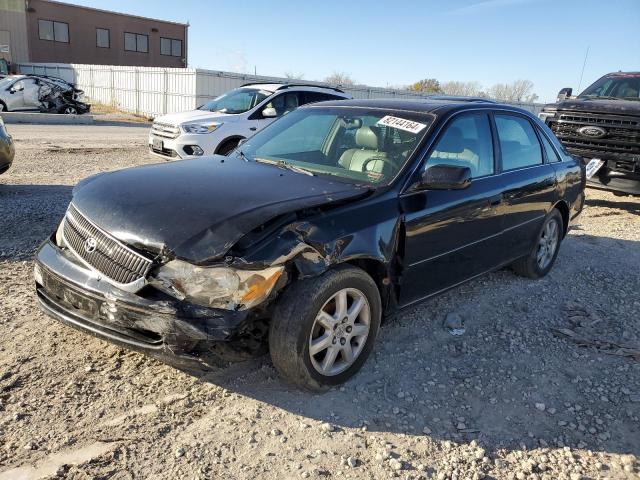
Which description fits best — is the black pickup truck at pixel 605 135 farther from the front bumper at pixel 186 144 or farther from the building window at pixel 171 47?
the building window at pixel 171 47

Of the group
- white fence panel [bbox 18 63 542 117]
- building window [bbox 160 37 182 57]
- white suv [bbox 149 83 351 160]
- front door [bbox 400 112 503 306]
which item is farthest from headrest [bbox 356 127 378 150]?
building window [bbox 160 37 182 57]

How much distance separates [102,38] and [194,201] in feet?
157

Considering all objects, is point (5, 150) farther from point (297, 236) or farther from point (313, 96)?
point (297, 236)

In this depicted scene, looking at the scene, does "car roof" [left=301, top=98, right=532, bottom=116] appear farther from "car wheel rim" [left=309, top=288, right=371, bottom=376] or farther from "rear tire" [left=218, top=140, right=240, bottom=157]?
"rear tire" [left=218, top=140, right=240, bottom=157]

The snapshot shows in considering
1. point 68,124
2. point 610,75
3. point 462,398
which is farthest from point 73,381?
point 68,124

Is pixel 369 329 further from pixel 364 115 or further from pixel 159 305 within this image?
pixel 364 115

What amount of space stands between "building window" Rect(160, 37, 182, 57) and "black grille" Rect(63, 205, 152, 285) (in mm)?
48777

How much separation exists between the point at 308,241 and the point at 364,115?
1.70m

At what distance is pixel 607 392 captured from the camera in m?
3.44

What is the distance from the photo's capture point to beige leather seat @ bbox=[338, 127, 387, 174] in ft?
12.4

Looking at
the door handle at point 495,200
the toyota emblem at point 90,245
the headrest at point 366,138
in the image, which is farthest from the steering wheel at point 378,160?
the toyota emblem at point 90,245

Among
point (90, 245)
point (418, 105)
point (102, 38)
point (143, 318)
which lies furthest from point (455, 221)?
point (102, 38)

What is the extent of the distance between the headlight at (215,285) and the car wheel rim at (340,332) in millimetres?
444

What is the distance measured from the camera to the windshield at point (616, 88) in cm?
958
